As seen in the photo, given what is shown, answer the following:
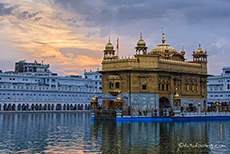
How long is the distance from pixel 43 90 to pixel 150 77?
6453cm

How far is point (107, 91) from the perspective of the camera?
2250 inches

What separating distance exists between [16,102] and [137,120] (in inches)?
2237

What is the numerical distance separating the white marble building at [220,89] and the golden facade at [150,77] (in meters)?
58.7

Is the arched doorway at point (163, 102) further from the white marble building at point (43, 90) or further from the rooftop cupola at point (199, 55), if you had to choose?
the white marble building at point (43, 90)

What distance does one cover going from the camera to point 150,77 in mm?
55625

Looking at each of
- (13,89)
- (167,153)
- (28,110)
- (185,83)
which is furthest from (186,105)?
(13,89)

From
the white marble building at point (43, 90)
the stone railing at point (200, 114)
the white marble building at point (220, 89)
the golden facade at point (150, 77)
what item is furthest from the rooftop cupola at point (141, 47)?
the white marble building at point (220, 89)

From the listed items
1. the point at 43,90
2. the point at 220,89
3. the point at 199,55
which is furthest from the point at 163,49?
the point at 220,89

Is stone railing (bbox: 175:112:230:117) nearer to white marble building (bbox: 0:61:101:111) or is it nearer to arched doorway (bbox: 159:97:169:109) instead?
arched doorway (bbox: 159:97:169:109)

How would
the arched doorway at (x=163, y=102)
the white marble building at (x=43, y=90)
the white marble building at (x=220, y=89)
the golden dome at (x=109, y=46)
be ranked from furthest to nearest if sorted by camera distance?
the white marble building at (x=220, y=89), the white marble building at (x=43, y=90), the golden dome at (x=109, y=46), the arched doorway at (x=163, y=102)

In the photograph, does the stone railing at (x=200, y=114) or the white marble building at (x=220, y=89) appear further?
the white marble building at (x=220, y=89)

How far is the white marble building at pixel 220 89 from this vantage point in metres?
120

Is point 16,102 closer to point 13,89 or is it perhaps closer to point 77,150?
point 13,89

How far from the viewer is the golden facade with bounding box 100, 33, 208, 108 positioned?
55.1m
